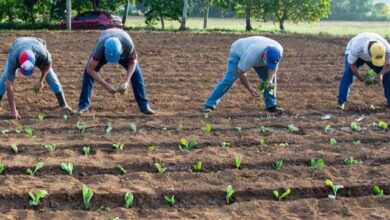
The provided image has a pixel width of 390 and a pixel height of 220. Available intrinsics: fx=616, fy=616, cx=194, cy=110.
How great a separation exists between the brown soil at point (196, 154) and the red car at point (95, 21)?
15162 mm

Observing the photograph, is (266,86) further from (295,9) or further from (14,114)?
(295,9)

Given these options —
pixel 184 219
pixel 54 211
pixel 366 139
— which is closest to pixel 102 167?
pixel 54 211

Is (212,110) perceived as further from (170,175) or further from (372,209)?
(372,209)

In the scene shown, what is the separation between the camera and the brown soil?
5375 mm

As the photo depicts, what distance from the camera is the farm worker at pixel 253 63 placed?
8547 mm

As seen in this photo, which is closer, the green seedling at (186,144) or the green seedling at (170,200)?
the green seedling at (170,200)

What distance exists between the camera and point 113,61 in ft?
26.4

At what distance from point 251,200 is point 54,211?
5.67 ft

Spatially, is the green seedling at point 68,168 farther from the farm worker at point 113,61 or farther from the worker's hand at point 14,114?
the worker's hand at point 14,114

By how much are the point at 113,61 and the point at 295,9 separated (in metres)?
24.7

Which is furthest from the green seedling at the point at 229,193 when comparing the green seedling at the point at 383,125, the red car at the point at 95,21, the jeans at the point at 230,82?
the red car at the point at 95,21

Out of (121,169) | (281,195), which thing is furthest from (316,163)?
(121,169)

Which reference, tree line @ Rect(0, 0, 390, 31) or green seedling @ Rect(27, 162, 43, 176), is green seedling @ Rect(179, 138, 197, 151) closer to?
green seedling @ Rect(27, 162, 43, 176)

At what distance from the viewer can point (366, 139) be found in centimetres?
777
